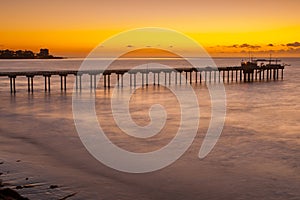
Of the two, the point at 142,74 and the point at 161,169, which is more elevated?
the point at 142,74

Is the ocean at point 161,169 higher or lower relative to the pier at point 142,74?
lower

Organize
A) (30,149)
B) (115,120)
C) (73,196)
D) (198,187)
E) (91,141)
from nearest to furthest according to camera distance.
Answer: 1. (73,196)
2. (198,187)
3. (30,149)
4. (91,141)
5. (115,120)

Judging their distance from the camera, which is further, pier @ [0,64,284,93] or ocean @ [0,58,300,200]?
pier @ [0,64,284,93]

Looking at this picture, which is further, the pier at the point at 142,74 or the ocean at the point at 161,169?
the pier at the point at 142,74

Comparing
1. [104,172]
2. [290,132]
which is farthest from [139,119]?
[104,172]

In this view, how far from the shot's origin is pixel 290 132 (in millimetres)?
21188

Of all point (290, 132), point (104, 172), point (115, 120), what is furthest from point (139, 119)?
point (104, 172)

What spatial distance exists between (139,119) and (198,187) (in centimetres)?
1338

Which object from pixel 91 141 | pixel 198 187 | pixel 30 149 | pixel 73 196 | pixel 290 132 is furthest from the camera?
pixel 290 132

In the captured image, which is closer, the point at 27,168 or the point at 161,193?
the point at 161,193

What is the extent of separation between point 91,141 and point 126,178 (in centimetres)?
592

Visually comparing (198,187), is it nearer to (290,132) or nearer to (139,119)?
(290,132)

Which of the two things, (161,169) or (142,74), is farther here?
(142,74)

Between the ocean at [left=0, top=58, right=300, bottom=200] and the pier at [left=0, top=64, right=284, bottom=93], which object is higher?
the pier at [left=0, top=64, right=284, bottom=93]
